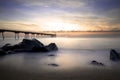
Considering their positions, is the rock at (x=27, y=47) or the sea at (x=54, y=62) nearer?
the sea at (x=54, y=62)

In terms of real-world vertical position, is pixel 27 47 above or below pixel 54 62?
above

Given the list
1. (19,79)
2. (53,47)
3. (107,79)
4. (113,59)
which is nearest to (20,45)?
(53,47)

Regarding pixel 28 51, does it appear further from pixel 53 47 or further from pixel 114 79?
pixel 114 79

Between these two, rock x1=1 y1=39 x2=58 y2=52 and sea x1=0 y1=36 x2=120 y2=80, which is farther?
rock x1=1 y1=39 x2=58 y2=52

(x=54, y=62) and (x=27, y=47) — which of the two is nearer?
(x=54, y=62)

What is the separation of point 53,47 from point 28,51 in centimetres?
469

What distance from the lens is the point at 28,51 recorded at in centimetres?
1995

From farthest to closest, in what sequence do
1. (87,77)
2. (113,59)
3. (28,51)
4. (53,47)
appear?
(53,47)
(28,51)
(113,59)
(87,77)

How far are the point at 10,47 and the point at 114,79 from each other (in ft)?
55.0

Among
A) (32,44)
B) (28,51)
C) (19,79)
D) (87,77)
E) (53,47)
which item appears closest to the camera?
(19,79)

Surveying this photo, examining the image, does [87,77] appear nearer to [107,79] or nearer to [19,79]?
[107,79]

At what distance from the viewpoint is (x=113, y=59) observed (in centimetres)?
1335

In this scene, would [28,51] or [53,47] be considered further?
[53,47]

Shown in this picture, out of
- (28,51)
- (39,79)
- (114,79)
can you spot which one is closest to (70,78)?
(39,79)
